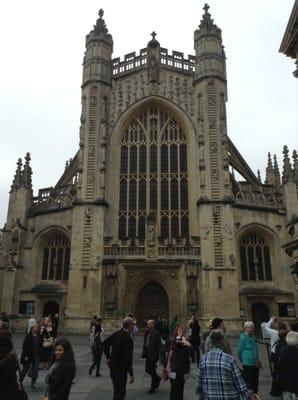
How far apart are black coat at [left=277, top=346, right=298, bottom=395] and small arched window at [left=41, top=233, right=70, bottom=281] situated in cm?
2232

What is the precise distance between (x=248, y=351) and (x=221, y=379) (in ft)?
11.2

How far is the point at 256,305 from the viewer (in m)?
24.6

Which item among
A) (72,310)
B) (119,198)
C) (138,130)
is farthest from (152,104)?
(72,310)

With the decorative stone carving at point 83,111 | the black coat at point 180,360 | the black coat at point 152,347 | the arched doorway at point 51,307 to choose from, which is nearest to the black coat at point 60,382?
the black coat at point 180,360

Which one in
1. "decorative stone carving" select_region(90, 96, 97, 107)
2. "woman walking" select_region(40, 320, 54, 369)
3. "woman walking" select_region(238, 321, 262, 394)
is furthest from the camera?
"decorative stone carving" select_region(90, 96, 97, 107)

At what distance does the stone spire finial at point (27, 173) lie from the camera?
2726 cm

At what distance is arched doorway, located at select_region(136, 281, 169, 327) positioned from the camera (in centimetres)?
2408

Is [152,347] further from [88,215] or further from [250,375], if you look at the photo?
[88,215]

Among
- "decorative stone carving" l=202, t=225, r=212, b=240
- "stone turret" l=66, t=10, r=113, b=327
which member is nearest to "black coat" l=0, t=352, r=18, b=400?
"stone turret" l=66, t=10, r=113, b=327

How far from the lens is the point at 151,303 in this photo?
2422 centimetres

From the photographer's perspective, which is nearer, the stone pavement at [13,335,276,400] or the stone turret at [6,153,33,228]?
the stone pavement at [13,335,276,400]

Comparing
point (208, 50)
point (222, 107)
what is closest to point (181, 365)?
point (222, 107)

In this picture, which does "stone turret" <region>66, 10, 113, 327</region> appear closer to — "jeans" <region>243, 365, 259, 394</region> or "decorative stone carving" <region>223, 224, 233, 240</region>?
"decorative stone carving" <region>223, 224, 233, 240</region>

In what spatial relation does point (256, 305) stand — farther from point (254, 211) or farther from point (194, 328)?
point (194, 328)
